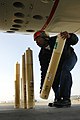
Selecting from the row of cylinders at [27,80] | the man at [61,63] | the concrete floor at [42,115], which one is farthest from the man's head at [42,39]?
the concrete floor at [42,115]

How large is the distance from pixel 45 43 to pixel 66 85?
823mm

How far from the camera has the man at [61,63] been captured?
4.78 m

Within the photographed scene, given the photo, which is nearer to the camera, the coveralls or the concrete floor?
the concrete floor

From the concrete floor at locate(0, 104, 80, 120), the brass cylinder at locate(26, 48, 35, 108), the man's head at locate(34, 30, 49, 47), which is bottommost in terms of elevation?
the concrete floor at locate(0, 104, 80, 120)

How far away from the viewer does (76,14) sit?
534 cm

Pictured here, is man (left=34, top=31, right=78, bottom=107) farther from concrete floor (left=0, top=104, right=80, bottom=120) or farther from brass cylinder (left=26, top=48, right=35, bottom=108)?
concrete floor (left=0, top=104, right=80, bottom=120)

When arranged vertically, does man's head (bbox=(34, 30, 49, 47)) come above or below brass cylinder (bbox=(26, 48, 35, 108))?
above

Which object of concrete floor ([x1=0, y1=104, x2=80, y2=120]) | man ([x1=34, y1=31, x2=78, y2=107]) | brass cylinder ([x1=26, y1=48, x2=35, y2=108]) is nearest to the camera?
concrete floor ([x1=0, y1=104, x2=80, y2=120])

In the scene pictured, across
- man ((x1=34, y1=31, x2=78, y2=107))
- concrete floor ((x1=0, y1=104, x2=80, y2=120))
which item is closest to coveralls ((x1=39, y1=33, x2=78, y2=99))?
man ((x1=34, y1=31, x2=78, y2=107))

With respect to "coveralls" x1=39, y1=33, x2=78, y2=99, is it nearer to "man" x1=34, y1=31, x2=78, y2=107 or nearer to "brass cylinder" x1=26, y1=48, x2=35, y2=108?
"man" x1=34, y1=31, x2=78, y2=107

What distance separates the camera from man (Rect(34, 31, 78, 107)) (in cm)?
478

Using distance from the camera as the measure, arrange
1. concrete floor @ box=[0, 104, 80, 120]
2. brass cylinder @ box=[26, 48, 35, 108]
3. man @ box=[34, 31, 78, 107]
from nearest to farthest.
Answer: concrete floor @ box=[0, 104, 80, 120]
man @ box=[34, 31, 78, 107]
brass cylinder @ box=[26, 48, 35, 108]

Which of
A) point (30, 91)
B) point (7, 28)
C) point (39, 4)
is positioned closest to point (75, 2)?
point (39, 4)

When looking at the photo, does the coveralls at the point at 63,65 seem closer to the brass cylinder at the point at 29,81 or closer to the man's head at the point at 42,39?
the man's head at the point at 42,39
